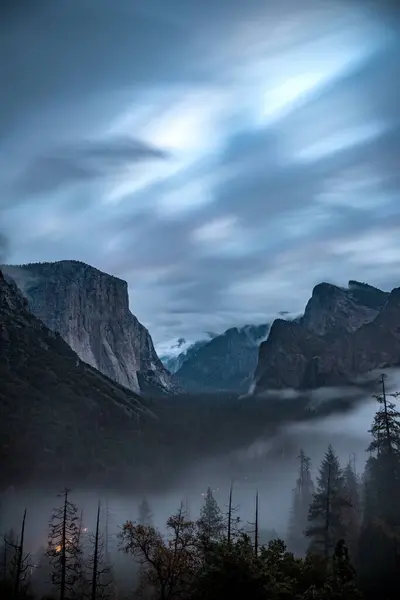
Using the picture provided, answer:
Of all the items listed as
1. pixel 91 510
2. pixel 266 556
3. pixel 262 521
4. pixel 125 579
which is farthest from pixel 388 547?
pixel 91 510

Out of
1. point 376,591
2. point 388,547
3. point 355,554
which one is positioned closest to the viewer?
point 376,591

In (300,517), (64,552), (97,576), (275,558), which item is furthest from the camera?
(300,517)

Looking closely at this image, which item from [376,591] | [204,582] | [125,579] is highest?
[204,582]

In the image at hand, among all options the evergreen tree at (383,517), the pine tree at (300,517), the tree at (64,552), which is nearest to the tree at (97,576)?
the tree at (64,552)

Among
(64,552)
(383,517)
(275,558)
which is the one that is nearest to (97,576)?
(64,552)

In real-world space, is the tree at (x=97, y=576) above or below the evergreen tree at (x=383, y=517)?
below

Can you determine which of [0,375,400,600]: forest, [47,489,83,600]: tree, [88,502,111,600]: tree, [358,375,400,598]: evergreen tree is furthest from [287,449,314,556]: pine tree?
[47,489,83,600]: tree

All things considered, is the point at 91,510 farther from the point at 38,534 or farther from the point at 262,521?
the point at 262,521

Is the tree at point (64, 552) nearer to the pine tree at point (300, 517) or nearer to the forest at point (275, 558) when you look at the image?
the forest at point (275, 558)

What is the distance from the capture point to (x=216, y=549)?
149 feet

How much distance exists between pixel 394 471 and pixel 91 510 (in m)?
140

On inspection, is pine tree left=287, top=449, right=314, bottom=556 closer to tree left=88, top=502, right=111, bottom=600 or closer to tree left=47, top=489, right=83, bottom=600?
tree left=88, top=502, right=111, bottom=600

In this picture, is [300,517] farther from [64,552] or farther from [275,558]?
[275,558]

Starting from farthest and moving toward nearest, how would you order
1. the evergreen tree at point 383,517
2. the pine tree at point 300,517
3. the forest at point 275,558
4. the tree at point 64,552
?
the pine tree at point 300,517
the evergreen tree at point 383,517
the tree at point 64,552
the forest at point 275,558
